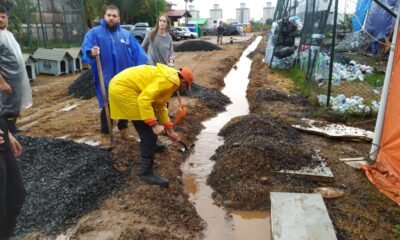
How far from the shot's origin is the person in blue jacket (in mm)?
4461

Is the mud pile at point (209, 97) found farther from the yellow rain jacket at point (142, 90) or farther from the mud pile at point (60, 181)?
the yellow rain jacket at point (142, 90)

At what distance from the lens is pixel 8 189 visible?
224cm

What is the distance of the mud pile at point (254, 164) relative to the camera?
379 cm

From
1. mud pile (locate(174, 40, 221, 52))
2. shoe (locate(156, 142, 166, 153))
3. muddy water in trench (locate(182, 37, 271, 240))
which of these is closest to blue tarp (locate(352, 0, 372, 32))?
muddy water in trench (locate(182, 37, 271, 240))

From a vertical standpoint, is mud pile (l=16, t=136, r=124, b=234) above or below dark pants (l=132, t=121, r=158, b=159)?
below

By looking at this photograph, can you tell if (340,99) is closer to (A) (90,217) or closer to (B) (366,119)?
(B) (366,119)

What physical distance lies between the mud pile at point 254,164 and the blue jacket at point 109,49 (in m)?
1.85

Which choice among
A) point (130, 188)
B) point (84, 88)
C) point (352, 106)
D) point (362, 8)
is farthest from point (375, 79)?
point (130, 188)

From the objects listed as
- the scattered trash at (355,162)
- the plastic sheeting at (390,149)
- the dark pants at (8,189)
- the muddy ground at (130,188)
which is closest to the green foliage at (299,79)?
the muddy ground at (130,188)

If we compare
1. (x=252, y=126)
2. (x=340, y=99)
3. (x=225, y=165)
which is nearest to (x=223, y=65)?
(x=340, y=99)

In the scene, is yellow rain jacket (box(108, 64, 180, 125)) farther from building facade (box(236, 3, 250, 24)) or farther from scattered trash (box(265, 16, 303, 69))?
building facade (box(236, 3, 250, 24))

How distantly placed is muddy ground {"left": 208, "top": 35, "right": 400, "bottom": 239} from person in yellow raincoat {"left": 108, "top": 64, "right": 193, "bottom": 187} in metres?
0.87

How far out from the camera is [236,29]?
Result: 44906 mm

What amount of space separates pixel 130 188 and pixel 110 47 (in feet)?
6.45
